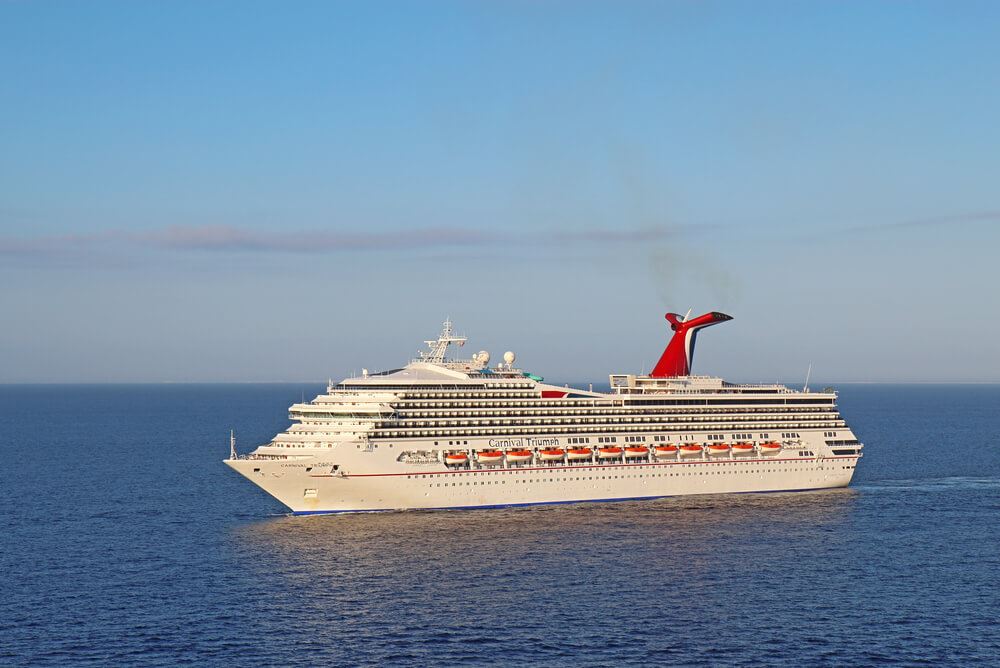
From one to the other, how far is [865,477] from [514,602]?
54.4 meters

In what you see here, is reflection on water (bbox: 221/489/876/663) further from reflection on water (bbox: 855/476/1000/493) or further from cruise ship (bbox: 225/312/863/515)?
reflection on water (bbox: 855/476/1000/493)

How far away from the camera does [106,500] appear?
7656cm

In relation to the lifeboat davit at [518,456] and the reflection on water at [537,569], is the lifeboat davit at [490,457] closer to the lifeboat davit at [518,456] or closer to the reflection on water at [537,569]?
the lifeboat davit at [518,456]

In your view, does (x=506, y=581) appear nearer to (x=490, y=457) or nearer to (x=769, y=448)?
(x=490, y=457)

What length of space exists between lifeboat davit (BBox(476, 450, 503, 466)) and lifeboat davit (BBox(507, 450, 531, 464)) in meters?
0.63

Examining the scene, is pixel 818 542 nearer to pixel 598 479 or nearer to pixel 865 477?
pixel 598 479

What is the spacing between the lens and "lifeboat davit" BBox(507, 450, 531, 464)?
234ft

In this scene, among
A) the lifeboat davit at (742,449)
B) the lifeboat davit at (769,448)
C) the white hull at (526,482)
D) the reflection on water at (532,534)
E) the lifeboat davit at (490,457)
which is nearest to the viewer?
the reflection on water at (532,534)

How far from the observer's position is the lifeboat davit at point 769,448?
79812 millimetres

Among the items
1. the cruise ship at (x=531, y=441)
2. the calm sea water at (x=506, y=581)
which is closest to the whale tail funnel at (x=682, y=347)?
the cruise ship at (x=531, y=441)

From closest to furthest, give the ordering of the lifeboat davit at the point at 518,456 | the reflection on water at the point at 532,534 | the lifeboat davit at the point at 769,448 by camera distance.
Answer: the reflection on water at the point at 532,534, the lifeboat davit at the point at 518,456, the lifeboat davit at the point at 769,448

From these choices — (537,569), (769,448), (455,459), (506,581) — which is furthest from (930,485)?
(506,581)

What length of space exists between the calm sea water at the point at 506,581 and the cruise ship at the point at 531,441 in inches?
87.0

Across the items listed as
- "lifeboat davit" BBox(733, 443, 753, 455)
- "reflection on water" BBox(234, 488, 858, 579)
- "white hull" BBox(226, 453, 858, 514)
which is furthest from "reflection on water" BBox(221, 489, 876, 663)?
"lifeboat davit" BBox(733, 443, 753, 455)
